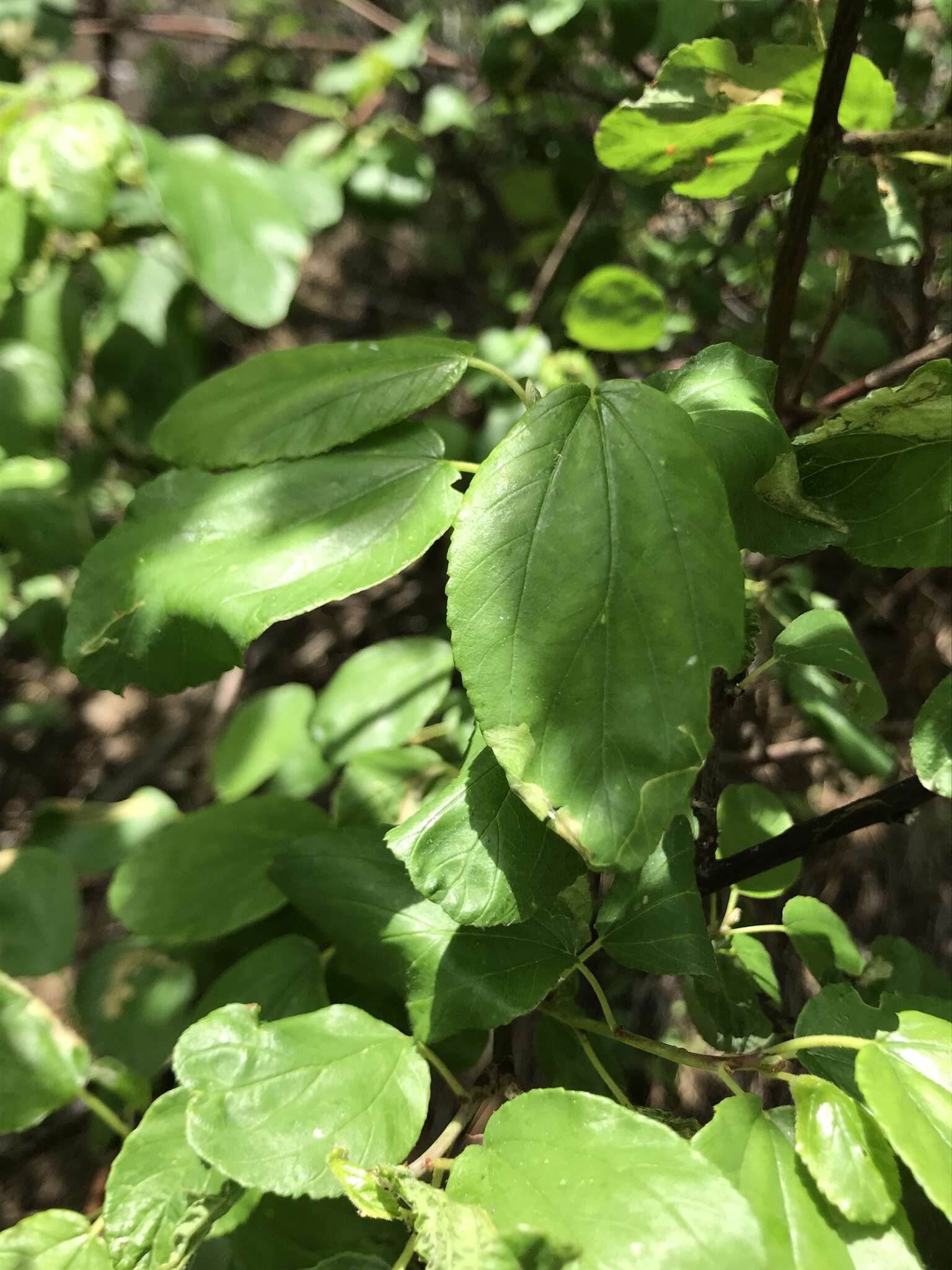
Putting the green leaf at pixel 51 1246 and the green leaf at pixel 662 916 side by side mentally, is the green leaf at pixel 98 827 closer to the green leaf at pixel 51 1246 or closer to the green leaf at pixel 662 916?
the green leaf at pixel 51 1246

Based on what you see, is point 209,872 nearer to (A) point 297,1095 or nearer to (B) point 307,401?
(A) point 297,1095

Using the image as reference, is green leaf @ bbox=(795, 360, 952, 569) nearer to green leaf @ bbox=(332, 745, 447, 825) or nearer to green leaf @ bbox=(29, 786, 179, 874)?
green leaf @ bbox=(332, 745, 447, 825)

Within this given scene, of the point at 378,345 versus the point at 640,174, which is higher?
the point at 640,174

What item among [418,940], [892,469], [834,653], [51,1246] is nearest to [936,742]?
[834,653]

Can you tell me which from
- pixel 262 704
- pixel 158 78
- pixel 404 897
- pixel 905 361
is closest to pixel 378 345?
pixel 404 897

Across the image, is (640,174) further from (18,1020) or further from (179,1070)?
(18,1020)

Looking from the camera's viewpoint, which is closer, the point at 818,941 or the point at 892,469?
the point at 892,469

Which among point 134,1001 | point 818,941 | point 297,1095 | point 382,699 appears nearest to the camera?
point 297,1095
